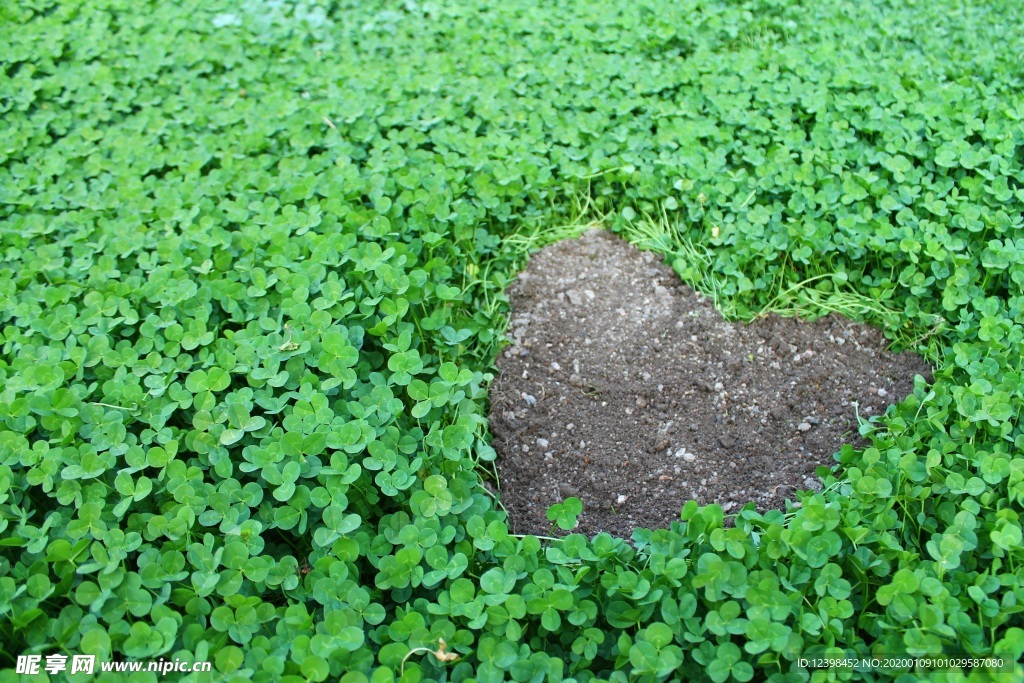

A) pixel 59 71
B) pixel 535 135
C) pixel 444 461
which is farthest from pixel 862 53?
pixel 59 71

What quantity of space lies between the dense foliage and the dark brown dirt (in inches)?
6.6

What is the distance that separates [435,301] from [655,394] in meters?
0.90

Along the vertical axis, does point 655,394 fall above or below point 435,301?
below

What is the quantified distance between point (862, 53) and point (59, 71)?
4231mm

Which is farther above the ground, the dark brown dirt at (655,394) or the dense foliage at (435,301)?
the dense foliage at (435,301)

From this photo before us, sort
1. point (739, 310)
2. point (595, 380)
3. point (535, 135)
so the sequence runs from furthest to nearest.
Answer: point (535, 135)
point (739, 310)
point (595, 380)

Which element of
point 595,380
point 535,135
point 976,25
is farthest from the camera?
point 976,25

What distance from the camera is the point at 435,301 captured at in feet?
9.91

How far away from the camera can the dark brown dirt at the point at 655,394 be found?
2625 millimetres

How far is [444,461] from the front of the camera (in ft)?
7.94

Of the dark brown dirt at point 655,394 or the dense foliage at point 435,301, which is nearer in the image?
the dense foliage at point 435,301

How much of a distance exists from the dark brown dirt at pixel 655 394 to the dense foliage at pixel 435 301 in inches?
6.6

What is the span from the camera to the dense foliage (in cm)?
201

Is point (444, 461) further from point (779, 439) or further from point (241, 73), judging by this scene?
point (241, 73)
